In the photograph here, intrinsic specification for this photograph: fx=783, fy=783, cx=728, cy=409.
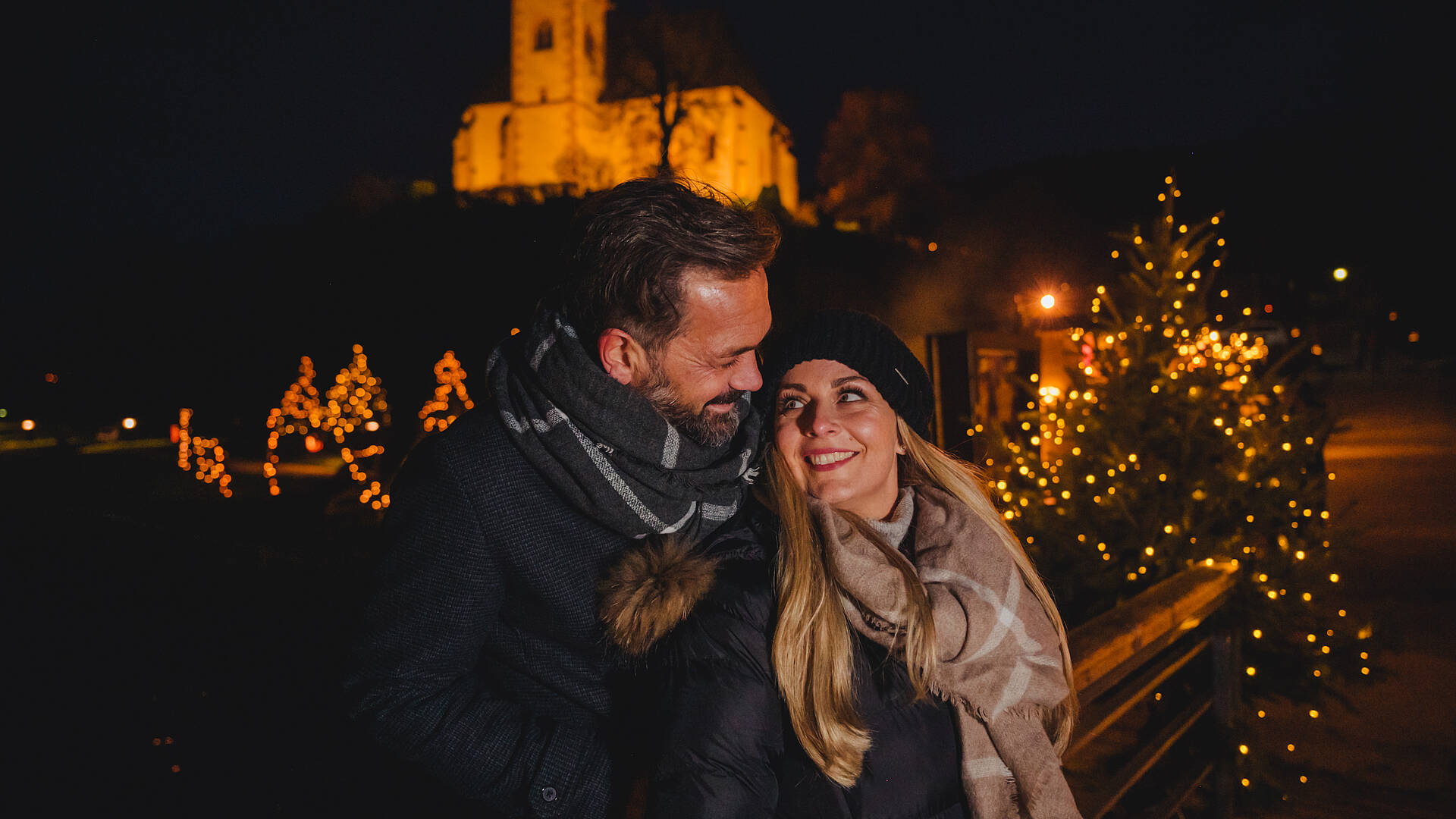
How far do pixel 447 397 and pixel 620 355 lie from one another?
8.62 meters

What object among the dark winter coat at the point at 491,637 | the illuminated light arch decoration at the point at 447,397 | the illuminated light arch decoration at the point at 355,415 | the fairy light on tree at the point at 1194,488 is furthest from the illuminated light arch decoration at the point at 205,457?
the dark winter coat at the point at 491,637

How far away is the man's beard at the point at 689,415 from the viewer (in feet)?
5.87

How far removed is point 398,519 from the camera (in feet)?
5.29

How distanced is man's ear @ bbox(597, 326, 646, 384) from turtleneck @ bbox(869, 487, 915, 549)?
694mm

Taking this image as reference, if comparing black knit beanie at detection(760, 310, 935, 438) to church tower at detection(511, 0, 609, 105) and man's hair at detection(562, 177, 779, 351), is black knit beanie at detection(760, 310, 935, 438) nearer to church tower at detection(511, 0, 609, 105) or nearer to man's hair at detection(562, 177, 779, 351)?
man's hair at detection(562, 177, 779, 351)

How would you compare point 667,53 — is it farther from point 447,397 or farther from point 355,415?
point 447,397

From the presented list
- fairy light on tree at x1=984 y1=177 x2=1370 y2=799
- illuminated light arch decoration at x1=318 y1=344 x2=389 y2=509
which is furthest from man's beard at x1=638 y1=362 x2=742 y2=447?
illuminated light arch decoration at x1=318 y1=344 x2=389 y2=509

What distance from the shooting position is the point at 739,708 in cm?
137

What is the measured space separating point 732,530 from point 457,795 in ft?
2.61

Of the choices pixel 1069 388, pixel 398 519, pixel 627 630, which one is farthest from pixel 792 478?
pixel 1069 388

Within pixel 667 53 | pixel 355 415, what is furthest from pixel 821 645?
pixel 667 53

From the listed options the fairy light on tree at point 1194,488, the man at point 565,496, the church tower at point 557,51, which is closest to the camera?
the man at point 565,496

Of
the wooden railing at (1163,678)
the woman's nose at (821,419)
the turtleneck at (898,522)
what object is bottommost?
the wooden railing at (1163,678)

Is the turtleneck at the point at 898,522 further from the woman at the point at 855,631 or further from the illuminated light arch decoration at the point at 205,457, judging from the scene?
the illuminated light arch decoration at the point at 205,457
